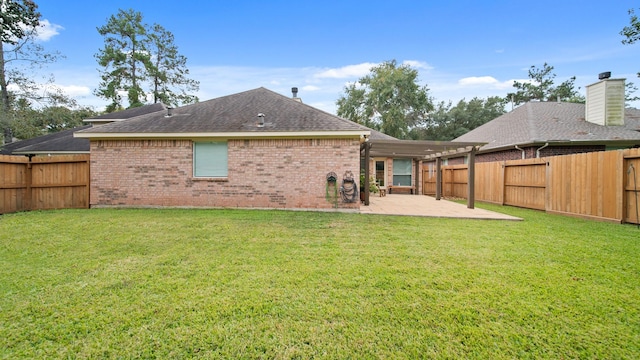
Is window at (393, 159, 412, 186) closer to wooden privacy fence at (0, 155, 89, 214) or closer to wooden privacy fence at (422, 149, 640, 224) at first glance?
wooden privacy fence at (422, 149, 640, 224)

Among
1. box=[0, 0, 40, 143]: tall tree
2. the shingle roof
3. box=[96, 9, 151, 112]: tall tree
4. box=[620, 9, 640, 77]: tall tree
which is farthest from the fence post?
box=[620, 9, 640, 77]: tall tree

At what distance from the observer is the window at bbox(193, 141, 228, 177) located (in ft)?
30.1

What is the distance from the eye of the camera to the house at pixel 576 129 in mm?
12055

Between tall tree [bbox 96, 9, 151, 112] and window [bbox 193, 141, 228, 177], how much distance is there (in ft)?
67.2

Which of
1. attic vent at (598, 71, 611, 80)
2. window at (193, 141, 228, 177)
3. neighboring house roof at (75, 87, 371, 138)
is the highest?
attic vent at (598, 71, 611, 80)

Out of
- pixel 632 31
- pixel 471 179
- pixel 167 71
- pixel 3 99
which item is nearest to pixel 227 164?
pixel 471 179

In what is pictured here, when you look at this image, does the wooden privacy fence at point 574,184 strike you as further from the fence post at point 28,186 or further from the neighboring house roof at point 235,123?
the fence post at point 28,186

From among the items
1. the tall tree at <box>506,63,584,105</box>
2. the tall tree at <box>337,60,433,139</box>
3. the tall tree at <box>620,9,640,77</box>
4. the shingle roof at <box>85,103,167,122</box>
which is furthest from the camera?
the tall tree at <box>506,63,584,105</box>

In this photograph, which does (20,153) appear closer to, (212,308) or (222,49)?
(222,49)

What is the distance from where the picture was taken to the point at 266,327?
2264mm

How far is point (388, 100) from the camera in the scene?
27953mm

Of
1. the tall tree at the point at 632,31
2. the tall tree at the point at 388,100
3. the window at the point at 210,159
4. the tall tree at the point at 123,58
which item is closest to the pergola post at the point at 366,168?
the window at the point at 210,159

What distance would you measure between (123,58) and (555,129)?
31686 millimetres

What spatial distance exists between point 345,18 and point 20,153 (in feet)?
57.6
